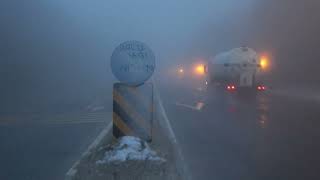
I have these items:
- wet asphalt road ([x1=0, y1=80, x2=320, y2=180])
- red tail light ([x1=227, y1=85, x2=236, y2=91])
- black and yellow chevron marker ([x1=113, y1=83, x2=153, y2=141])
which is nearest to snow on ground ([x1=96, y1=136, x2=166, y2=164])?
black and yellow chevron marker ([x1=113, y1=83, x2=153, y2=141])

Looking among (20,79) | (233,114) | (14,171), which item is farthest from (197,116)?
(20,79)

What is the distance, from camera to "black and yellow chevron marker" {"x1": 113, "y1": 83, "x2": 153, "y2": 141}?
6164 mm

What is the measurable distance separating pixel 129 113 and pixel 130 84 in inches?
14.8

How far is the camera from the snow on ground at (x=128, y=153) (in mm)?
5023

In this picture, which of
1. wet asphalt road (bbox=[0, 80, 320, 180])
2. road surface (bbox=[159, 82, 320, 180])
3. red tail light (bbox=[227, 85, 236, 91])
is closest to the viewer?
wet asphalt road (bbox=[0, 80, 320, 180])

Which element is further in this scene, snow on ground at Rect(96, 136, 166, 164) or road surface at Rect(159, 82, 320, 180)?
road surface at Rect(159, 82, 320, 180)

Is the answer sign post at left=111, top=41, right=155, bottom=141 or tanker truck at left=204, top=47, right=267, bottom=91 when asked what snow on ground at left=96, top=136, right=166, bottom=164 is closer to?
sign post at left=111, top=41, right=155, bottom=141

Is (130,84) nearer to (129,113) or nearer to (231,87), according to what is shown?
(129,113)

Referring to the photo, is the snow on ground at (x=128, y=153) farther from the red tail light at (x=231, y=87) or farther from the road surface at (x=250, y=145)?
the red tail light at (x=231, y=87)

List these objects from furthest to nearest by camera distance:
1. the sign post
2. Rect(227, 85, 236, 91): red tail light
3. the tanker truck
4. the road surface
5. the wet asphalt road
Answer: Rect(227, 85, 236, 91): red tail light → the tanker truck → the road surface → the wet asphalt road → the sign post

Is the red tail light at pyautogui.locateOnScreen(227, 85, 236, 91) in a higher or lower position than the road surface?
lower

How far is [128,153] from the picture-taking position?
516 centimetres

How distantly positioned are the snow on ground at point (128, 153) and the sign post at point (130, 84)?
0.51 meters

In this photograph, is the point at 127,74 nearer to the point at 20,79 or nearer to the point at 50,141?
the point at 50,141
